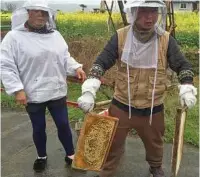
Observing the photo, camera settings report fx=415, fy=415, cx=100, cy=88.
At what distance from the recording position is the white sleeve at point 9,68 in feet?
11.9

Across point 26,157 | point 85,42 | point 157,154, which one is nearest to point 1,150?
point 26,157

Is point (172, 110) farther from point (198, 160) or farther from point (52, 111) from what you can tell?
point (52, 111)

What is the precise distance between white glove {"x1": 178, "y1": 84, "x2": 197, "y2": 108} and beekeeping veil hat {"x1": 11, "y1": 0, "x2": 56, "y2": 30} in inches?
56.0

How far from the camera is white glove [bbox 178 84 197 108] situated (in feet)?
10.1

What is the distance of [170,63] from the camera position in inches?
130

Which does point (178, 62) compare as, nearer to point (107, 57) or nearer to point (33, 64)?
point (107, 57)

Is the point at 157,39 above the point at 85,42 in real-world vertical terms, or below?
above

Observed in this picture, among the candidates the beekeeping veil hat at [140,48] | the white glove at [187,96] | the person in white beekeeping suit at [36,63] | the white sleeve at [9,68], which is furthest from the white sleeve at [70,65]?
the white glove at [187,96]

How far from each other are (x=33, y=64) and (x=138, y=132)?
1.11m

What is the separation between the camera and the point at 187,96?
3082mm

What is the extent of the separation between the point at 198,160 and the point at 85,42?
4391 mm

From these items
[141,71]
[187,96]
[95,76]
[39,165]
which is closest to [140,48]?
[141,71]

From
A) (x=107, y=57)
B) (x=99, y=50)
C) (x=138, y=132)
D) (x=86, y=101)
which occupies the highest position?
(x=107, y=57)

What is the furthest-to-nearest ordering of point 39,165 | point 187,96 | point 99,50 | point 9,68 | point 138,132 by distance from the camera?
point 99,50
point 39,165
point 9,68
point 138,132
point 187,96
